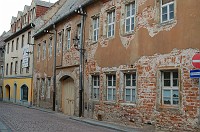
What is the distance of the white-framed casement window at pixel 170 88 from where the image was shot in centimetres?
1063

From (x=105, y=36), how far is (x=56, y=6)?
1477cm

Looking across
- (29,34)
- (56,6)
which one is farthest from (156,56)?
(29,34)

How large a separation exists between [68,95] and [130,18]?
859 centimetres

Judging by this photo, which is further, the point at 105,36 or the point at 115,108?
the point at 105,36

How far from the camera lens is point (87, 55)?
17.0 metres

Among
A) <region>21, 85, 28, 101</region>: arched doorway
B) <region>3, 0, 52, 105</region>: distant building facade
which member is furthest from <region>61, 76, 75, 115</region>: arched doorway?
<region>21, 85, 28, 101</region>: arched doorway

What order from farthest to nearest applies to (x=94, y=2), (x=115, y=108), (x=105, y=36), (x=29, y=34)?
1. (x=29, y=34)
2. (x=94, y=2)
3. (x=105, y=36)
4. (x=115, y=108)

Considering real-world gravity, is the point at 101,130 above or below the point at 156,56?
below

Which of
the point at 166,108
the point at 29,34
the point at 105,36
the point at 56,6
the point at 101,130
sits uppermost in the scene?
the point at 56,6

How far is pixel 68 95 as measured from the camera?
20.0 m

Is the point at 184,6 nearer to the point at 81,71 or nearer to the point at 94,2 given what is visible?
the point at 94,2

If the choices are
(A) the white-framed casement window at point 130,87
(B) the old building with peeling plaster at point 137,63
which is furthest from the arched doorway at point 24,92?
→ (A) the white-framed casement window at point 130,87

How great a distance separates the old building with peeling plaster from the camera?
1012 cm

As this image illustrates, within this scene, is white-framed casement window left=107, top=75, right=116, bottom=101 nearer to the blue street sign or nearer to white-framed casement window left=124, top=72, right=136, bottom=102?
white-framed casement window left=124, top=72, right=136, bottom=102
